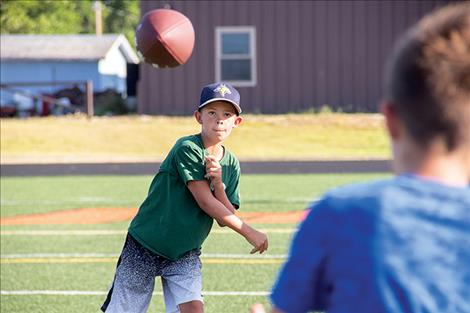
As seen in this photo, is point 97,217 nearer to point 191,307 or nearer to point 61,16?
point 191,307

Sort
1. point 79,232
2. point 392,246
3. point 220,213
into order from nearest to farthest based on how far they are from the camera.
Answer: point 392,246 < point 220,213 < point 79,232

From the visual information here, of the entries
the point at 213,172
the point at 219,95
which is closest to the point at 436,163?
the point at 213,172

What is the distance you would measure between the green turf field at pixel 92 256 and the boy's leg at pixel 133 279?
1.98 m

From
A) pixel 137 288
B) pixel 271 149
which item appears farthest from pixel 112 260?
pixel 271 149

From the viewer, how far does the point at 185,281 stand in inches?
201

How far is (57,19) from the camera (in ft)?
185

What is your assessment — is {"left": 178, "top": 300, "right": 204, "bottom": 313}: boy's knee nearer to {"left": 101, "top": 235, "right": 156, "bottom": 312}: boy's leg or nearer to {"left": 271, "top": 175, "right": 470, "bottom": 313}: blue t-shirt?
{"left": 101, "top": 235, "right": 156, "bottom": 312}: boy's leg

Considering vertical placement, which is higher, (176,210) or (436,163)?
(436,163)

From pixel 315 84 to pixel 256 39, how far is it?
1840 mm

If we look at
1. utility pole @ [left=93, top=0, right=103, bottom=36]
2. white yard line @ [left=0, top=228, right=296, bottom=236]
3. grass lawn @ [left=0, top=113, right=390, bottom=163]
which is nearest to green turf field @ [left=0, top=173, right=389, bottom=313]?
white yard line @ [left=0, top=228, right=296, bottom=236]

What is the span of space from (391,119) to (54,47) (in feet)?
150

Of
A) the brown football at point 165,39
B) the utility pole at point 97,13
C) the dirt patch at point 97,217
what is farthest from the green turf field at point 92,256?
the utility pole at point 97,13

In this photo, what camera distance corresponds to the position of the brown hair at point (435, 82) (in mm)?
2018

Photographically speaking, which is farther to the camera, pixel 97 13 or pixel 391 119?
pixel 97 13
